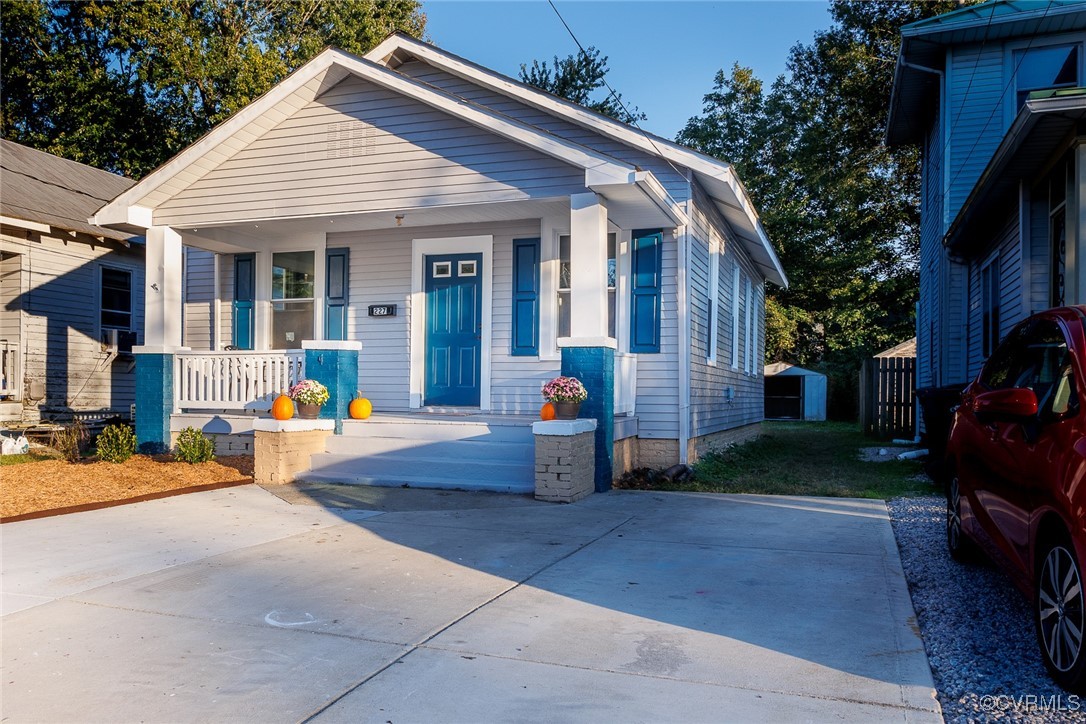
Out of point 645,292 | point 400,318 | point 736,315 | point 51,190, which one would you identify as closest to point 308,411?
point 400,318

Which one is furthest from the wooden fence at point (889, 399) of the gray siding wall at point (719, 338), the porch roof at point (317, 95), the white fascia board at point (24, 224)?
the white fascia board at point (24, 224)

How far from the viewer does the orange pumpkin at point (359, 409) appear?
392 inches

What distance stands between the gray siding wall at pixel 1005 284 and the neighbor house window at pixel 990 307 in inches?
3.5

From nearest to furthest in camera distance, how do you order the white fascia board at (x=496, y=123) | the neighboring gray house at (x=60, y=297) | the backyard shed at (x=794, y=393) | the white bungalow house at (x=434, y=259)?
the white fascia board at (x=496, y=123)
the white bungalow house at (x=434, y=259)
the neighboring gray house at (x=60, y=297)
the backyard shed at (x=794, y=393)

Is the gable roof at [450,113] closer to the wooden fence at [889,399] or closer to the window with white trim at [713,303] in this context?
the window with white trim at [713,303]

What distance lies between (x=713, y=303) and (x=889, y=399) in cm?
807

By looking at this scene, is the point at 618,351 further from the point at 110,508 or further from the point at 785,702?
the point at 785,702

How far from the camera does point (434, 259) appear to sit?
37.7 ft

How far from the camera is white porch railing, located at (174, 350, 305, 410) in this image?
10.4 metres

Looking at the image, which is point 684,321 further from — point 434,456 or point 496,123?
point 434,456

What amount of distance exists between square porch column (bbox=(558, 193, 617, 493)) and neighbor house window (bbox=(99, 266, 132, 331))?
455 inches

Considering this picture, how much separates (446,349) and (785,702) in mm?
8654

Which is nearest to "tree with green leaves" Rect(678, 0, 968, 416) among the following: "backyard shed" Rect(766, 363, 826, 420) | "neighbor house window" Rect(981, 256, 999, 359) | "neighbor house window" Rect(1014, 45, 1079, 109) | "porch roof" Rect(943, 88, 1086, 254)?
"backyard shed" Rect(766, 363, 826, 420)

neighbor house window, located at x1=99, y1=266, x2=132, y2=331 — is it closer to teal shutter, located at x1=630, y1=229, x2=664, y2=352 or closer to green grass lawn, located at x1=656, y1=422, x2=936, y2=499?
teal shutter, located at x1=630, y1=229, x2=664, y2=352
